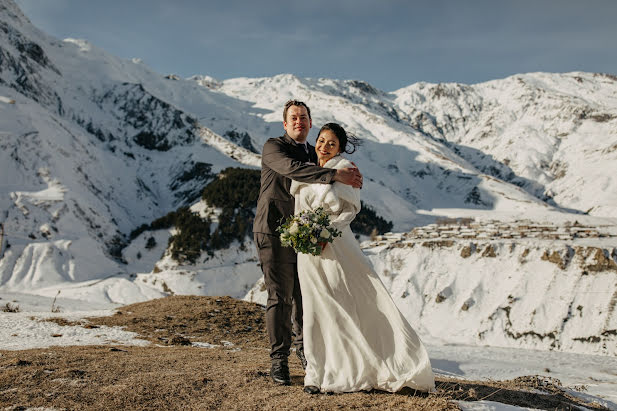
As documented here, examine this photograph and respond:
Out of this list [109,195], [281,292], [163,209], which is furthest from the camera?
[163,209]

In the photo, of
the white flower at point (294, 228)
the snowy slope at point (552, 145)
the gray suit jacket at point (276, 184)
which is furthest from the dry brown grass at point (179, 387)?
the snowy slope at point (552, 145)

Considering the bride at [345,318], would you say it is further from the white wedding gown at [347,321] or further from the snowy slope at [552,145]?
the snowy slope at [552,145]

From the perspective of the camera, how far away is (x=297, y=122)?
245 inches

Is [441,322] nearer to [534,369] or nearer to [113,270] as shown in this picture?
[534,369]

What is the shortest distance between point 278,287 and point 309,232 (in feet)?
3.74

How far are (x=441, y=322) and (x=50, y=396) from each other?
79.9 ft

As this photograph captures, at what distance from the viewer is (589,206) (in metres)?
98.2

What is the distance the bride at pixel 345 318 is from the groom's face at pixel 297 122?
52 centimetres

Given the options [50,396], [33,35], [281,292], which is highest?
[33,35]

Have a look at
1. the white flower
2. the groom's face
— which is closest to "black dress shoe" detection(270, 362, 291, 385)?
the white flower

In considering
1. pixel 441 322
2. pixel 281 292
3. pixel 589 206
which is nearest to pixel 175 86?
pixel 589 206

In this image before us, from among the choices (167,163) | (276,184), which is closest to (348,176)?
(276,184)

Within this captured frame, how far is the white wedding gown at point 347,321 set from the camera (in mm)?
5082

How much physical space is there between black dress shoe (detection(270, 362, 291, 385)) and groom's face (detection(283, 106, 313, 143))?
3178 mm
